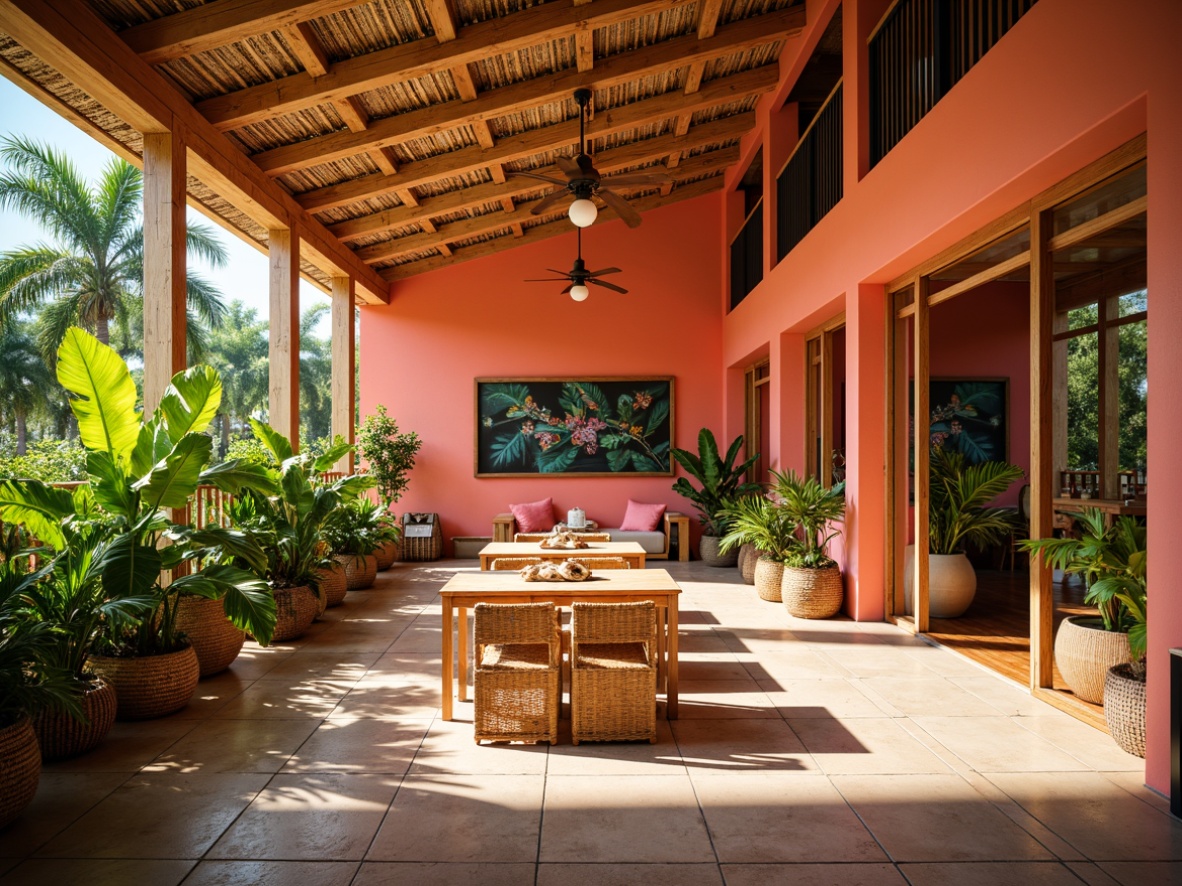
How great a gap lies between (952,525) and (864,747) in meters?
3.07

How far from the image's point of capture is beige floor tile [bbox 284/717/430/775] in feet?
10.2

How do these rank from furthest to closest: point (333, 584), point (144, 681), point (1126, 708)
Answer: point (333, 584), point (144, 681), point (1126, 708)

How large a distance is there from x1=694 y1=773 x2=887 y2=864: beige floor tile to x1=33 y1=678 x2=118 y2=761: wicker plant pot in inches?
97.5

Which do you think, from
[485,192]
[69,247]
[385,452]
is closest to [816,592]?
[485,192]

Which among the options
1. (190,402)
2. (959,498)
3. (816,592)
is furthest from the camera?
(816,592)

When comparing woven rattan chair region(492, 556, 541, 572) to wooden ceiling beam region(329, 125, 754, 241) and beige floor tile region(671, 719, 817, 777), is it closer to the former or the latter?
beige floor tile region(671, 719, 817, 777)

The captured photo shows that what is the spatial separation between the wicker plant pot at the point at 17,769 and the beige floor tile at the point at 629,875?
6.04 feet

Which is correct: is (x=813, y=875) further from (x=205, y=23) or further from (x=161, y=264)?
(x=205, y=23)

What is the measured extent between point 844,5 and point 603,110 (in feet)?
7.85

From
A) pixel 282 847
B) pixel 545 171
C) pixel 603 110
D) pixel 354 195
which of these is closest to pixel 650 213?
pixel 545 171

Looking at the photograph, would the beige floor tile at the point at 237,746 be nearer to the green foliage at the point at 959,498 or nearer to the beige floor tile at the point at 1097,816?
the beige floor tile at the point at 1097,816

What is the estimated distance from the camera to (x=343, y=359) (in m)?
9.10

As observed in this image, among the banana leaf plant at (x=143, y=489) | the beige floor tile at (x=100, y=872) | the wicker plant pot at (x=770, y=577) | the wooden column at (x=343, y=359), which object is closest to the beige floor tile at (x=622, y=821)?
the beige floor tile at (x=100, y=872)

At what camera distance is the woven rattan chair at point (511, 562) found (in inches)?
199
